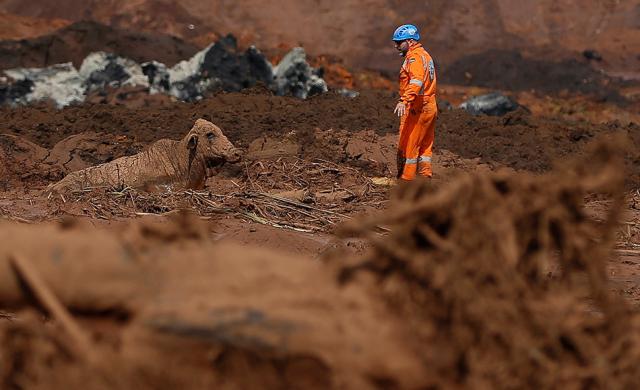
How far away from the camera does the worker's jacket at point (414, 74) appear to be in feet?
36.1

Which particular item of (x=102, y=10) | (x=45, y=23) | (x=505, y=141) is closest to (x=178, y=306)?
(x=505, y=141)

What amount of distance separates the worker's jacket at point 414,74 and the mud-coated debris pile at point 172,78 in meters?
8.26

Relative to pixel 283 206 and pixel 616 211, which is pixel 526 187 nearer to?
pixel 616 211

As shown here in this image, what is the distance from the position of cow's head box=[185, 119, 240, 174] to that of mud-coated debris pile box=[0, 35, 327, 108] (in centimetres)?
775

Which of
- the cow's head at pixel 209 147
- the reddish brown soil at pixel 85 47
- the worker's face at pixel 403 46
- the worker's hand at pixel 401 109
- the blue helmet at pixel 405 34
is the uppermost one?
the blue helmet at pixel 405 34

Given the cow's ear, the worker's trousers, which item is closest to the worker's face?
the worker's trousers

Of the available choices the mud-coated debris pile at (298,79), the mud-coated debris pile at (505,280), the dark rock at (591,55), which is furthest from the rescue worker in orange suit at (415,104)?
the dark rock at (591,55)

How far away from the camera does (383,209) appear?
11.0 meters

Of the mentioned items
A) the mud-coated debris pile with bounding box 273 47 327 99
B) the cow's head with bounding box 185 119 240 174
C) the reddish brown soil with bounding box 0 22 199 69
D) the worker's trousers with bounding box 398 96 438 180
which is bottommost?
the reddish brown soil with bounding box 0 22 199 69

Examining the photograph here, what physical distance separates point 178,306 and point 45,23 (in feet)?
95.3

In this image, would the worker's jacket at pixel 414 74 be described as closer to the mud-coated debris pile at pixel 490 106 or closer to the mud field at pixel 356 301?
the mud field at pixel 356 301

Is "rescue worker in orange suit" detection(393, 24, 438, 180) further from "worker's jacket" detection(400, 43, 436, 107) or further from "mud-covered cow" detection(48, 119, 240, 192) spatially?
"mud-covered cow" detection(48, 119, 240, 192)

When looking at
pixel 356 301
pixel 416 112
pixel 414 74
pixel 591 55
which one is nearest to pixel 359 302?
pixel 356 301

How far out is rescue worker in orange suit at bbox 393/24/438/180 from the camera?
36.3ft
